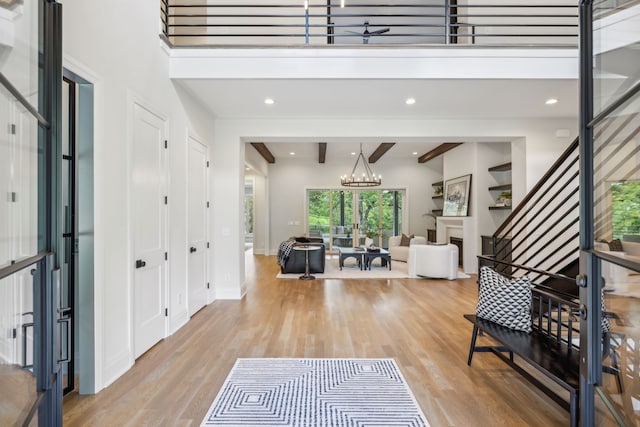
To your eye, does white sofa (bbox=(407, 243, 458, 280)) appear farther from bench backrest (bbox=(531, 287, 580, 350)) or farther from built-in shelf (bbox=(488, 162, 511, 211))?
bench backrest (bbox=(531, 287, 580, 350))

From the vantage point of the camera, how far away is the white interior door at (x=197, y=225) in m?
4.21

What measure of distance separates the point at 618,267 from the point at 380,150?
746 cm

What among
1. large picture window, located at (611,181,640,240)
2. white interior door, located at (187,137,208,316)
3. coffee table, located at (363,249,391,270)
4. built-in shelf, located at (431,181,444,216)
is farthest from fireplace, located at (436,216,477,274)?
large picture window, located at (611,181,640,240)

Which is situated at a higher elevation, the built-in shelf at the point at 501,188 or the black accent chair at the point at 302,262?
the built-in shelf at the point at 501,188

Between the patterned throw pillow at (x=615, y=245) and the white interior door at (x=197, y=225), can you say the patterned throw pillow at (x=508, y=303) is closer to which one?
the patterned throw pillow at (x=615, y=245)

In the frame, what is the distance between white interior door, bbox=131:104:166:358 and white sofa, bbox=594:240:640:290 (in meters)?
3.26

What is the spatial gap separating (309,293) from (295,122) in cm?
282

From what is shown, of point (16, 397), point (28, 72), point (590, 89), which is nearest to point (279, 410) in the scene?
point (16, 397)

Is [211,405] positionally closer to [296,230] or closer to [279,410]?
[279,410]

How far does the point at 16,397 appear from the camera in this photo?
4.07 ft

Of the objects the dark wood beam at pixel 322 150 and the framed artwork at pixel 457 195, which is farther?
the dark wood beam at pixel 322 150

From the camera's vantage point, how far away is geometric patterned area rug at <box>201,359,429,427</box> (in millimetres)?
2104

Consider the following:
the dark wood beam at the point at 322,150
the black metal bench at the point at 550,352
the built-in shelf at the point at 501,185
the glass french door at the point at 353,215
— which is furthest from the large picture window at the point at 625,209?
the glass french door at the point at 353,215

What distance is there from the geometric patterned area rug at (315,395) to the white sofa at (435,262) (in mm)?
4046
